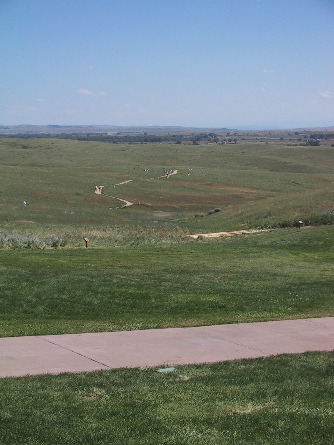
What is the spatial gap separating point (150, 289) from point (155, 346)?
15.5ft

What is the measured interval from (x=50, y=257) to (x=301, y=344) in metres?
10.2

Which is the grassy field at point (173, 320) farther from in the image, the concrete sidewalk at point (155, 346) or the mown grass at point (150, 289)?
the concrete sidewalk at point (155, 346)

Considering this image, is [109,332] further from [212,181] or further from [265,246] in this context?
[212,181]

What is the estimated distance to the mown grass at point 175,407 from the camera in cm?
625

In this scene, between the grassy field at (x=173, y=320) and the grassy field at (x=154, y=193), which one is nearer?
the grassy field at (x=173, y=320)

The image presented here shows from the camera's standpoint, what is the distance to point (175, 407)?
7152 mm

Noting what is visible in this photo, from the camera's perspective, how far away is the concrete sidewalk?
31.4 feet

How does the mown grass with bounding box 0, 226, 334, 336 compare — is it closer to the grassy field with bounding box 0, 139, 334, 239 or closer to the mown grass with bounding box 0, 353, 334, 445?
the mown grass with bounding box 0, 353, 334, 445

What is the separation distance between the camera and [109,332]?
11797 mm

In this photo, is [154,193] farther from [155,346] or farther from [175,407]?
[175,407]

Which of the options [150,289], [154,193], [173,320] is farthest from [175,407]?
[154,193]

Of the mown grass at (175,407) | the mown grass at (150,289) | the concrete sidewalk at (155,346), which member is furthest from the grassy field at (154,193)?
the mown grass at (175,407)

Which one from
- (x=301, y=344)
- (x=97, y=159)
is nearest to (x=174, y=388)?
(x=301, y=344)

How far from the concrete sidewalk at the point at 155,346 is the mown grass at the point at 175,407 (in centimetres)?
72
